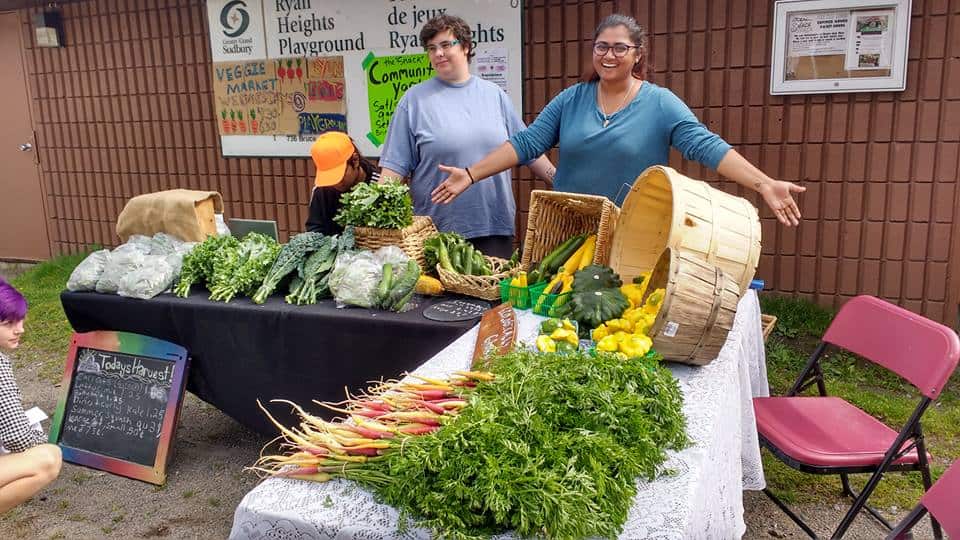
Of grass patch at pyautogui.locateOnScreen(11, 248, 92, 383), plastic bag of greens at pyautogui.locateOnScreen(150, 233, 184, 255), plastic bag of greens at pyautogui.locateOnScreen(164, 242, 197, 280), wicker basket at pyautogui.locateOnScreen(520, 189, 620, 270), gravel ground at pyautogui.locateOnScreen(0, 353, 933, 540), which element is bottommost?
gravel ground at pyautogui.locateOnScreen(0, 353, 933, 540)

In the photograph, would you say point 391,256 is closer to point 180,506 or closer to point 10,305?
point 10,305

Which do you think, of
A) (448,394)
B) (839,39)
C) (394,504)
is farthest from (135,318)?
(839,39)

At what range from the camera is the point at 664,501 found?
5.24ft

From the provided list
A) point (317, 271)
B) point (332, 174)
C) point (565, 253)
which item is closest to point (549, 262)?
point (565, 253)

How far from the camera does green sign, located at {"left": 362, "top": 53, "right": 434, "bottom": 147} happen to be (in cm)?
603

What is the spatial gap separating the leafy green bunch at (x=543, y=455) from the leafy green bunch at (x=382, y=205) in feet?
5.34

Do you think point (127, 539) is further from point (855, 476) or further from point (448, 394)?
point (855, 476)

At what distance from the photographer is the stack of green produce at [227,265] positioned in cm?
352

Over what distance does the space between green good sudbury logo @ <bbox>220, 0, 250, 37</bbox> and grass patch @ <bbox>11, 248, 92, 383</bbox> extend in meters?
3.03

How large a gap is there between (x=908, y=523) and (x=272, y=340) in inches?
102

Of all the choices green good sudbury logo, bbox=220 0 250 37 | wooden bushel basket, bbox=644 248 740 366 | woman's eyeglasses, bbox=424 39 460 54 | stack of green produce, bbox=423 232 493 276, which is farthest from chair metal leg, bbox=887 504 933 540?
green good sudbury logo, bbox=220 0 250 37

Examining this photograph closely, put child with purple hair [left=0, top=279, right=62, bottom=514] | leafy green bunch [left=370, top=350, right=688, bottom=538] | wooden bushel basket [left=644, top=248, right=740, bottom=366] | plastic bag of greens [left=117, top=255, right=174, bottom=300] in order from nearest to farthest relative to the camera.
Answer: leafy green bunch [left=370, top=350, right=688, bottom=538] → wooden bushel basket [left=644, top=248, right=740, bottom=366] → child with purple hair [left=0, top=279, right=62, bottom=514] → plastic bag of greens [left=117, top=255, right=174, bottom=300]

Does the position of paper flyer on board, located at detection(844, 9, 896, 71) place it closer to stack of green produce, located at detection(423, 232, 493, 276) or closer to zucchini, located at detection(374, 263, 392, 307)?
stack of green produce, located at detection(423, 232, 493, 276)

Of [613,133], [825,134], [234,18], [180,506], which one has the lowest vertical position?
[180,506]
